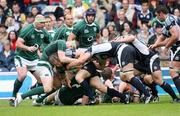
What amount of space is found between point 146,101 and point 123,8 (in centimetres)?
908

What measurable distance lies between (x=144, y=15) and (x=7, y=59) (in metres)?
5.30

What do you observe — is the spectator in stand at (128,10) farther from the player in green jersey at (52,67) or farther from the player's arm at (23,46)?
the player in green jersey at (52,67)

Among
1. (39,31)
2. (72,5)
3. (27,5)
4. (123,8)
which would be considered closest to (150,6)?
(123,8)

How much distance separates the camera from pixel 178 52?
1664 centimetres


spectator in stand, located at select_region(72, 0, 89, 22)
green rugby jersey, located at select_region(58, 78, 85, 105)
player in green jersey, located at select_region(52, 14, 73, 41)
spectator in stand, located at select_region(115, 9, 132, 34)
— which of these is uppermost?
player in green jersey, located at select_region(52, 14, 73, 41)

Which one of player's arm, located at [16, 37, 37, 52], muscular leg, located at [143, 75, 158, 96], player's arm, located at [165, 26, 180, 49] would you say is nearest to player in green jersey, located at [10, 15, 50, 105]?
player's arm, located at [16, 37, 37, 52]

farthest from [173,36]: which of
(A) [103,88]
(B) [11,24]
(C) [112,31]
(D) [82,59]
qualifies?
(B) [11,24]

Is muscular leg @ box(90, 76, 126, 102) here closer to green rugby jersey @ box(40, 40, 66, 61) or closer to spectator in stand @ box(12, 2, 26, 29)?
green rugby jersey @ box(40, 40, 66, 61)

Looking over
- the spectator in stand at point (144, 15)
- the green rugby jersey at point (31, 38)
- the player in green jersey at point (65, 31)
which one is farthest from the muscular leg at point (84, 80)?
the spectator in stand at point (144, 15)

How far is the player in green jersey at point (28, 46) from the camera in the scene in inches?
674

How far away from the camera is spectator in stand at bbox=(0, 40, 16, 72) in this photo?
21.9 m

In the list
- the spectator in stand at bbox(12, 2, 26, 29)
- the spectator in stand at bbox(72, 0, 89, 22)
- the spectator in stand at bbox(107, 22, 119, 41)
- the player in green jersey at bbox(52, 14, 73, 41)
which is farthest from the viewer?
the spectator in stand at bbox(12, 2, 26, 29)

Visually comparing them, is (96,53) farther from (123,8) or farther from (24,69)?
(123,8)

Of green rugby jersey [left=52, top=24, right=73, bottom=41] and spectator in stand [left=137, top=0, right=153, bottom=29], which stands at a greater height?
green rugby jersey [left=52, top=24, right=73, bottom=41]
